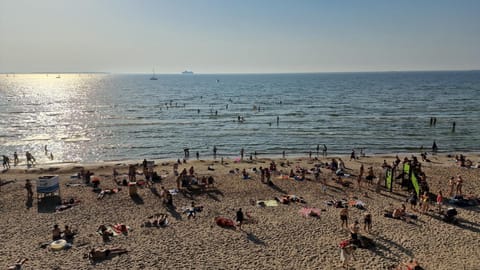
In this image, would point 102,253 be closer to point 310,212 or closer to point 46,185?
point 46,185

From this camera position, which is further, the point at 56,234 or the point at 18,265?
the point at 56,234

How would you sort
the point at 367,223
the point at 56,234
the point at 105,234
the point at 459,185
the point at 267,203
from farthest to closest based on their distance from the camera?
the point at 459,185
the point at 267,203
the point at 367,223
the point at 56,234
the point at 105,234

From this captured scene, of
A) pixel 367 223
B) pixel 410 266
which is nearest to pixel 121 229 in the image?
pixel 367 223

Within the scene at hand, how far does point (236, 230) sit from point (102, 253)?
546 centimetres

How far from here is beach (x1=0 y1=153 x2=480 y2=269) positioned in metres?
12.9

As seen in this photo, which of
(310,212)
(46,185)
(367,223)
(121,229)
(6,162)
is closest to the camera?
(367,223)

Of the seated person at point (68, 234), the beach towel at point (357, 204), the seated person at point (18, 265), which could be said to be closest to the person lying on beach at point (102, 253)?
the seated person at point (68, 234)

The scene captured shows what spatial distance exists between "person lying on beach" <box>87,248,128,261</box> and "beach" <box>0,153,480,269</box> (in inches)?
11.1

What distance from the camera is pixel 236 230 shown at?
611 inches

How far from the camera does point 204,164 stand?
2962 cm

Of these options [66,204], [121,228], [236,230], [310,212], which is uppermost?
[310,212]

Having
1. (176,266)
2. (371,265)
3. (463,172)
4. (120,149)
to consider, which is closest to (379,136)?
(463,172)

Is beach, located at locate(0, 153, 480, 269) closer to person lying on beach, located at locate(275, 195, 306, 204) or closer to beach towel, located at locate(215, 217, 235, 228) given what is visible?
beach towel, located at locate(215, 217, 235, 228)

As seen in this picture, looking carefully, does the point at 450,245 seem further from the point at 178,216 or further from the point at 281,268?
the point at 178,216
